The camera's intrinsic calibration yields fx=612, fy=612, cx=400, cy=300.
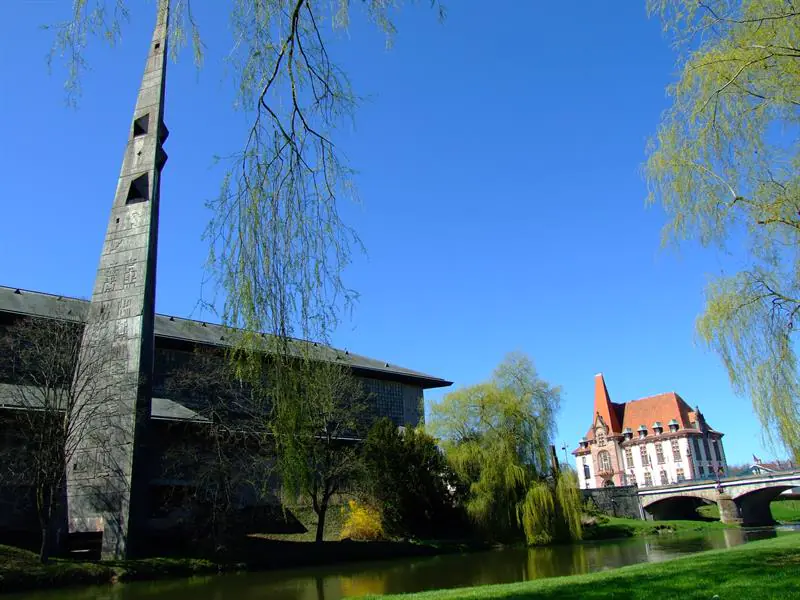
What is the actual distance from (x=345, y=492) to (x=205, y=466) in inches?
259

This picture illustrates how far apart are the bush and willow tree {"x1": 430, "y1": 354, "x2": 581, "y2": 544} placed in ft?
Result: 12.6

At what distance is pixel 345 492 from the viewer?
25.3 m

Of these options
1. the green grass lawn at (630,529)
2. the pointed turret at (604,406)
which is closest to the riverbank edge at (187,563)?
the green grass lawn at (630,529)

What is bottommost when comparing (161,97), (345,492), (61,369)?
(345,492)

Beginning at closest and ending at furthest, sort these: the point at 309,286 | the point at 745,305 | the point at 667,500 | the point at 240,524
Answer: the point at 309,286 → the point at 745,305 → the point at 240,524 → the point at 667,500

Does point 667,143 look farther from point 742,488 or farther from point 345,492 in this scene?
point 742,488

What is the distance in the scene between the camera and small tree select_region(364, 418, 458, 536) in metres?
25.4

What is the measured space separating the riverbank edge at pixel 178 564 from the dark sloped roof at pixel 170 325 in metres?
6.59

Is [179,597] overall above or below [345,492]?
below

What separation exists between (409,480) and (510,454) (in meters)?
4.46

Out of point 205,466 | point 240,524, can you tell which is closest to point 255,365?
point 205,466

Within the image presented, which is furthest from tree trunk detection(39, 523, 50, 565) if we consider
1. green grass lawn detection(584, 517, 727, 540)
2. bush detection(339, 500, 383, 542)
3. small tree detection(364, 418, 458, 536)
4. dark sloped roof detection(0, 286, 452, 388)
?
green grass lawn detection(584, 517, 727, 540)

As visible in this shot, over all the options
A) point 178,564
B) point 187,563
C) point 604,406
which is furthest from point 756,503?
point 178,564

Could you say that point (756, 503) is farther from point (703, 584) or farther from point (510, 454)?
point (703, 584)
